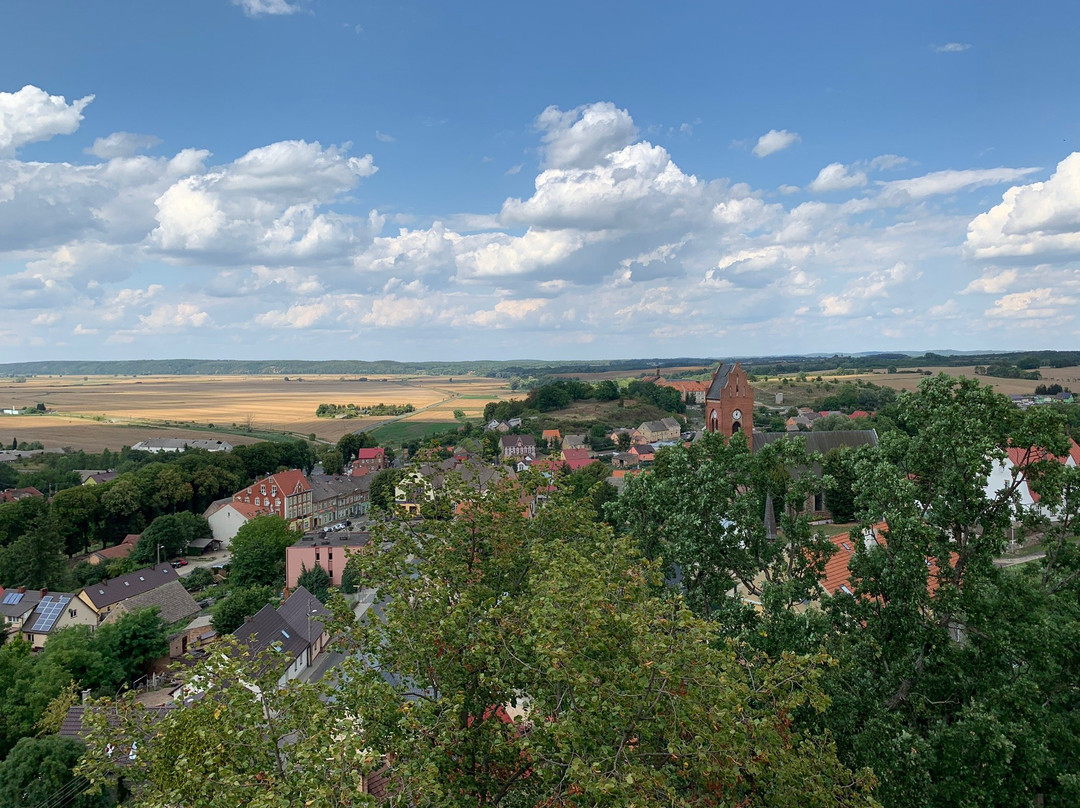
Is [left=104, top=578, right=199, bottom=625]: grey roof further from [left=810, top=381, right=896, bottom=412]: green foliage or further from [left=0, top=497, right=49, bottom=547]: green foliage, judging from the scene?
[left=810, top=381, right=896, bottom=412]: green foliage

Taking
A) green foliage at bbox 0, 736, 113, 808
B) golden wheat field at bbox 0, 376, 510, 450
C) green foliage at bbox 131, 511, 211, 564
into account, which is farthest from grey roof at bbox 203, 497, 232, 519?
golden wheat field at bbox 0, 376, 510, 450

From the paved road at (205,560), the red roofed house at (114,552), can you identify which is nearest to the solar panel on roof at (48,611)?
the paved road at (205,560)

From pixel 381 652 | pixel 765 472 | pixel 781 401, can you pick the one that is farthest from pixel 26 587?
pixel 781 401

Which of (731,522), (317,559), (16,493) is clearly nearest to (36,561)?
(317,559)

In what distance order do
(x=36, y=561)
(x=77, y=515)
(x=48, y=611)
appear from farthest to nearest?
(x=77, y=515) → (x=36, y=561) → (x=48, y=611)

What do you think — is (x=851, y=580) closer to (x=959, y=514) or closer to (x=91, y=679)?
(x=959, y=514)

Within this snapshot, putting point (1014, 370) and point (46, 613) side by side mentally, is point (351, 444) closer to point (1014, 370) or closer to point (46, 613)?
point (46, 613)
